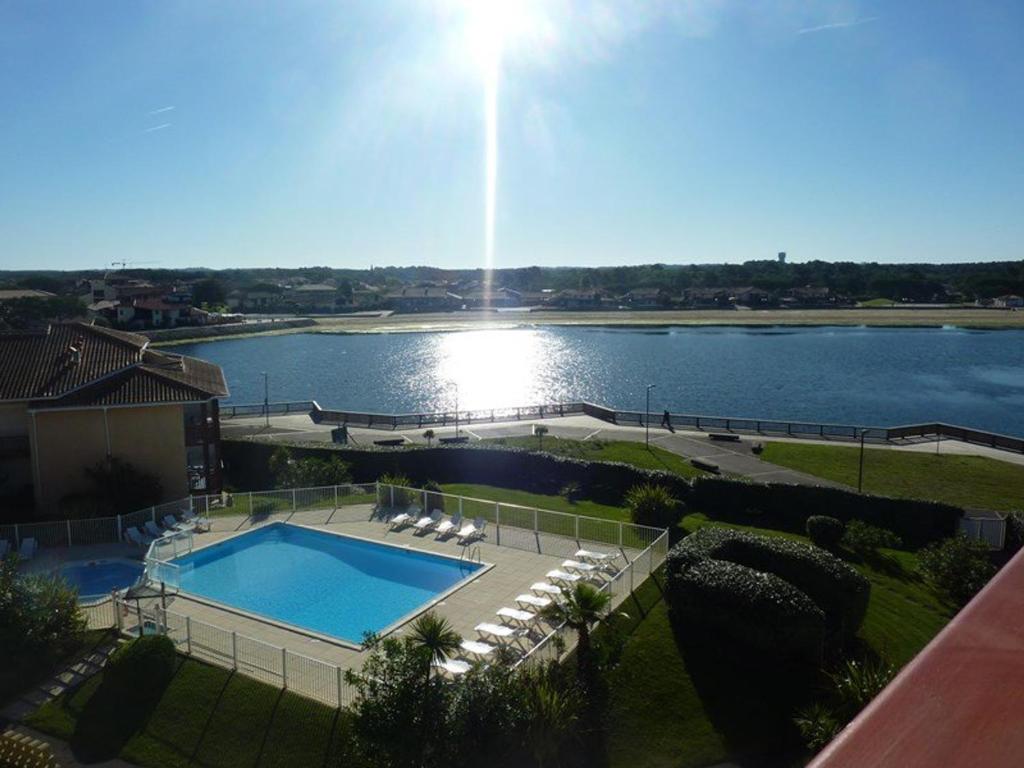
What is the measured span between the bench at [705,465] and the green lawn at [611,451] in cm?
32

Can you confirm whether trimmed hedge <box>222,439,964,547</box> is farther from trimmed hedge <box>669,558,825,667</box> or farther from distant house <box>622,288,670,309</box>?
distant house <box>622,288,670,309</box>

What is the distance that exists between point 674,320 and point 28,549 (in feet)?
471

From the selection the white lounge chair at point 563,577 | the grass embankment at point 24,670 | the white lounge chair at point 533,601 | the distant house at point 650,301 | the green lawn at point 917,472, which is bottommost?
the grass embankment at point 24,670

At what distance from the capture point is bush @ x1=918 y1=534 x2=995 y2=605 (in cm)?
2280

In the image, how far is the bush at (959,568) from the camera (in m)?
22.8

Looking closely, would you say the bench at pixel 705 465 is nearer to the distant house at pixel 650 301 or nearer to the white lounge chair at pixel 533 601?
the white lounge chair at pixel 533 601

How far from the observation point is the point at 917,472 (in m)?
39.3

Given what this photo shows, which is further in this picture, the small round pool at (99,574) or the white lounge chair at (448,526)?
the white lounge chair at (448,526)

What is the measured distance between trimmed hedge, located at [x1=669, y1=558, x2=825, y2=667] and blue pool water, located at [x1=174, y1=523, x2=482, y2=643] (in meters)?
7.54

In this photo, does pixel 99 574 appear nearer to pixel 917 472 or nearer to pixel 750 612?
pixel 750 612

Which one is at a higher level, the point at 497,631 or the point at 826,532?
the point at 826,532

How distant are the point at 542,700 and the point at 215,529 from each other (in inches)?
687

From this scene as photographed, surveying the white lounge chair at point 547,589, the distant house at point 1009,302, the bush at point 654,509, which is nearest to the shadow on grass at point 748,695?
the white lounge chair at point 547,589

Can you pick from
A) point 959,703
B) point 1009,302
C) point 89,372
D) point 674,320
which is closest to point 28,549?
point 89,372
